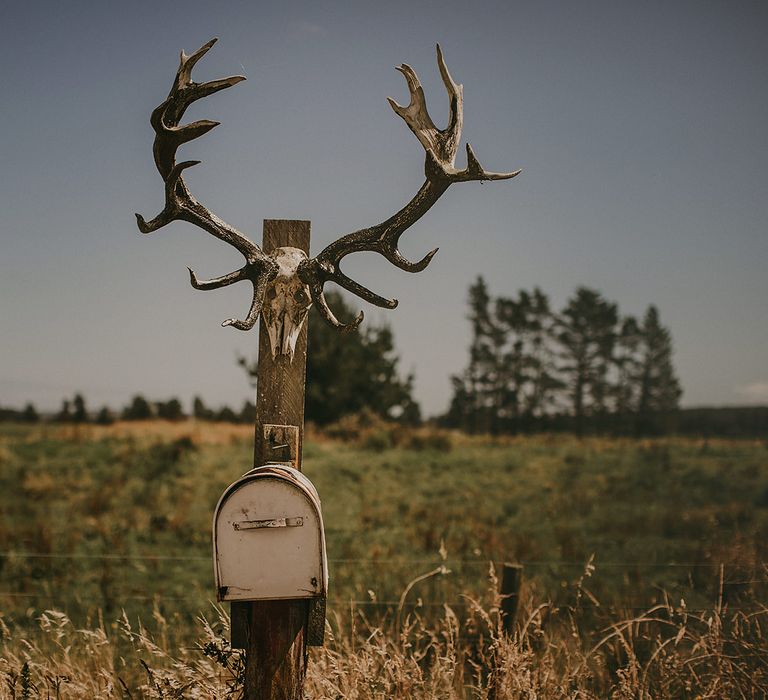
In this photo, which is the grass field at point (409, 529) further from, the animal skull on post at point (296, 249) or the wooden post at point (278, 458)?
the animal skull on post at point (296, 249)

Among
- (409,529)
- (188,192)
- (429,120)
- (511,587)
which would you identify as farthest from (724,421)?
(188,192)

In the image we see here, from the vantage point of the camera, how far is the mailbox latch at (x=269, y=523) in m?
2.42

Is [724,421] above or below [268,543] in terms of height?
below

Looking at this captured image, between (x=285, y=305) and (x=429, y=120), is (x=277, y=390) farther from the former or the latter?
(x=429, y=120)

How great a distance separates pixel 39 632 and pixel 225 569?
431 cm

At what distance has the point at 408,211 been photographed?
9.42 ft

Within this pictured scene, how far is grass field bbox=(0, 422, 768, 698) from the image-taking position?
5633 mm

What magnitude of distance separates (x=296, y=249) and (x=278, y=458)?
90 cm

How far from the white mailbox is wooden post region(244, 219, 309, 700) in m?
0.18

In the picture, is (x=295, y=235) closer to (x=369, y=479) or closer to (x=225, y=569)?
(x=225, y=569)

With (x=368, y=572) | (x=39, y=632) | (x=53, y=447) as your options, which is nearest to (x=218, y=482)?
(x=53, y=447)

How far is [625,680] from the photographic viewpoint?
9.98 feet

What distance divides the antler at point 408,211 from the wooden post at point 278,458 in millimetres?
163

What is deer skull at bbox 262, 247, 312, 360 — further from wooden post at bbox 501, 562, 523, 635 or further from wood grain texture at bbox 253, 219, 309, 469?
wooden post at bbox 501, 562, 523, 635
